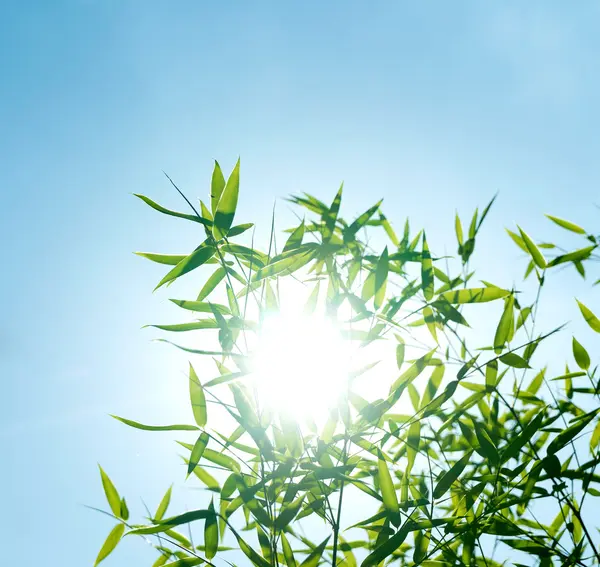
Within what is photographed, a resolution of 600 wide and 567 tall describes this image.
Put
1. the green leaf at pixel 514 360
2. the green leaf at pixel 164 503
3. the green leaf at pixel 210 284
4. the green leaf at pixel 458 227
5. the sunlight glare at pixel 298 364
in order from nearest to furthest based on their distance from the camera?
the sunlight glare at pixel 298 364 < the green leaf at pixel 514 360 < the green leaf at pixel 210 284 < the green leaf at pixel 164 503 < the green leaf at pixel 458 227

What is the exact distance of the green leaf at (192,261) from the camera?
4.58ft

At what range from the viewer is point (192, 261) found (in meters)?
1.42

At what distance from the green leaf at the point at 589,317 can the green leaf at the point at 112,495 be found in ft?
5.81

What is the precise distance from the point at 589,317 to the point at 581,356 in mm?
212

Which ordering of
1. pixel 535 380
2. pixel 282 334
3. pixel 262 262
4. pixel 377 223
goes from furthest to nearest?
pixel 535 380
pixel 377 223
pixel 262 262
pixel 282 334

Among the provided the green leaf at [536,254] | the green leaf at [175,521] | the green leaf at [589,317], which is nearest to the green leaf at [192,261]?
the green leaf at [175,521]

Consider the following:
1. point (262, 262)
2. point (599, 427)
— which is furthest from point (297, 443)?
point (599, 427)

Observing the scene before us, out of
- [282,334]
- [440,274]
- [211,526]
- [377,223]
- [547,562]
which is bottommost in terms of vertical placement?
[547,562]

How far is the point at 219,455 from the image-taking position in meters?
1.44

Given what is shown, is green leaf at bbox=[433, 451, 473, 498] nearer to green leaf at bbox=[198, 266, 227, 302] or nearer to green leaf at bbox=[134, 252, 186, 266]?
green leaf at bbox=[198, 266, 227, 302]

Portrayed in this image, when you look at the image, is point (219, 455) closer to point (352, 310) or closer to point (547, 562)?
point (352, 310)

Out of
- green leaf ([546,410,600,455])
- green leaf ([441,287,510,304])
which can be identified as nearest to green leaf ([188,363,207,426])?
green leaf ([441,287,510,304])

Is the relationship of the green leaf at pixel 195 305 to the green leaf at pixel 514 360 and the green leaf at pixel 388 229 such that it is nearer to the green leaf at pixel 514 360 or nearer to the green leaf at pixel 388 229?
the green leaf at pixel 388 229

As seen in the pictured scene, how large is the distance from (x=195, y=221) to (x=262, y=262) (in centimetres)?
29
